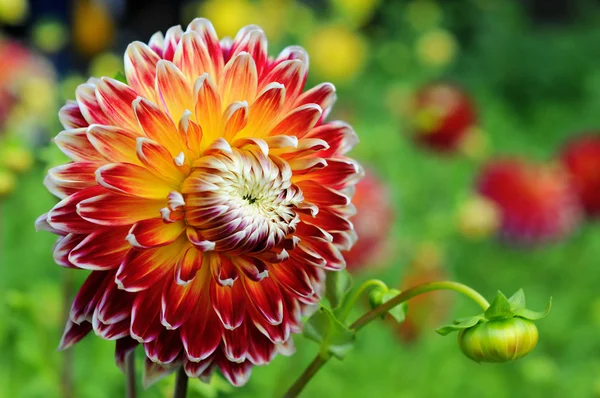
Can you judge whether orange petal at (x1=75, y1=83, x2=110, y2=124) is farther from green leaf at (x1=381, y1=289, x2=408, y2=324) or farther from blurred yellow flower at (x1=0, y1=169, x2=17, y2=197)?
blurred yellow flower at (x1=0, y1=169, x2=17, y2=197)

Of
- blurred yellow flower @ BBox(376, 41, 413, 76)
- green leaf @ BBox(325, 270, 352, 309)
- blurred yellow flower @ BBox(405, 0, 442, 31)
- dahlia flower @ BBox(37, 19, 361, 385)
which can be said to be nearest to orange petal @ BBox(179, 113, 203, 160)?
dahlia flower @ BBox(37, 19, 361, 385)

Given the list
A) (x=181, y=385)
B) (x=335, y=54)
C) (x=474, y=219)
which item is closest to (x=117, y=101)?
(x=181, y=385)

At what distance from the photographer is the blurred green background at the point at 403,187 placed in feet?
2.88

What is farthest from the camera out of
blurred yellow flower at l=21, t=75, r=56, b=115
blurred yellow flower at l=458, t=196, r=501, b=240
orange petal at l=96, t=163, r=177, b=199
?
blurred yellow flower at l=21, t=75, r=56, b=115

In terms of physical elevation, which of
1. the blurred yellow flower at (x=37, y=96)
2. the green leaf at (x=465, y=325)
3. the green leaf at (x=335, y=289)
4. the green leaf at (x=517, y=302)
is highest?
the green leaf at (x=517, y=302)

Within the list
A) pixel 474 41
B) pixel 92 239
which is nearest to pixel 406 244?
pixel 92 239

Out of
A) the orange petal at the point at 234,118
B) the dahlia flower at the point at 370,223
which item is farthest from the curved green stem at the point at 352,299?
the dahlia flower at the point at 370,223

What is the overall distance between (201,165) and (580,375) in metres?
0.91

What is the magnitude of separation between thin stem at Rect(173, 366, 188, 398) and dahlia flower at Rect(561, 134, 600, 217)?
3.71 ft

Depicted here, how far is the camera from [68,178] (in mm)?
389

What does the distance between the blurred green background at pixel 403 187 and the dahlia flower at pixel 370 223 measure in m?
0.07

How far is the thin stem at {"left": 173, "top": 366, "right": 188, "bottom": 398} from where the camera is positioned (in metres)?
0.41

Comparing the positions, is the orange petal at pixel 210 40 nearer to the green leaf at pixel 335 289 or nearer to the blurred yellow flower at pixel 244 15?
the green leaf at pixel 335 289

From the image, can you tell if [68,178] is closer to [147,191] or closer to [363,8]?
[147,191]
